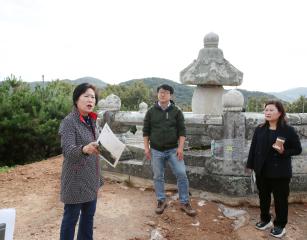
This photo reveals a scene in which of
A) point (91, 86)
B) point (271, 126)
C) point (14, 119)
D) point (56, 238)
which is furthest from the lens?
→ point (14, 119)

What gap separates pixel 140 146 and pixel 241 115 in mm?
2080

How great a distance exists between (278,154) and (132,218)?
2.09 m

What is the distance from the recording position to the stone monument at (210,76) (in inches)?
260

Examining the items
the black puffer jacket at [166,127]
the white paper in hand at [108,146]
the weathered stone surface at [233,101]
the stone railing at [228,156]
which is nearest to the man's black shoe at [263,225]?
the stone railing at [228,156]

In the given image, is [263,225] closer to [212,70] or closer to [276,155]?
[276,155]

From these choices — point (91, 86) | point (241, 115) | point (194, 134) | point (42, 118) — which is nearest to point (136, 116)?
point (194, 134)

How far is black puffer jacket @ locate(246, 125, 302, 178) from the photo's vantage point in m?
4.39

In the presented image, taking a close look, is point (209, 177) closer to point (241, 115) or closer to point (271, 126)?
point (241, 115)

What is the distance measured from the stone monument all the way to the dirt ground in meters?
2.11

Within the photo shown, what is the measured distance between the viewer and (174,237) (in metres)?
4.46

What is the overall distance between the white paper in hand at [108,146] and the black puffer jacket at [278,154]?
1969 mm

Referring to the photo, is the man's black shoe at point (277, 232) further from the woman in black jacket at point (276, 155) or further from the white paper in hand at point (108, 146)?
the white paper in hand at point (108, 146)

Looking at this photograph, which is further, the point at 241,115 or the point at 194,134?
the point at 194,134

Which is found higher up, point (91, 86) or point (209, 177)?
point (91, 86)
